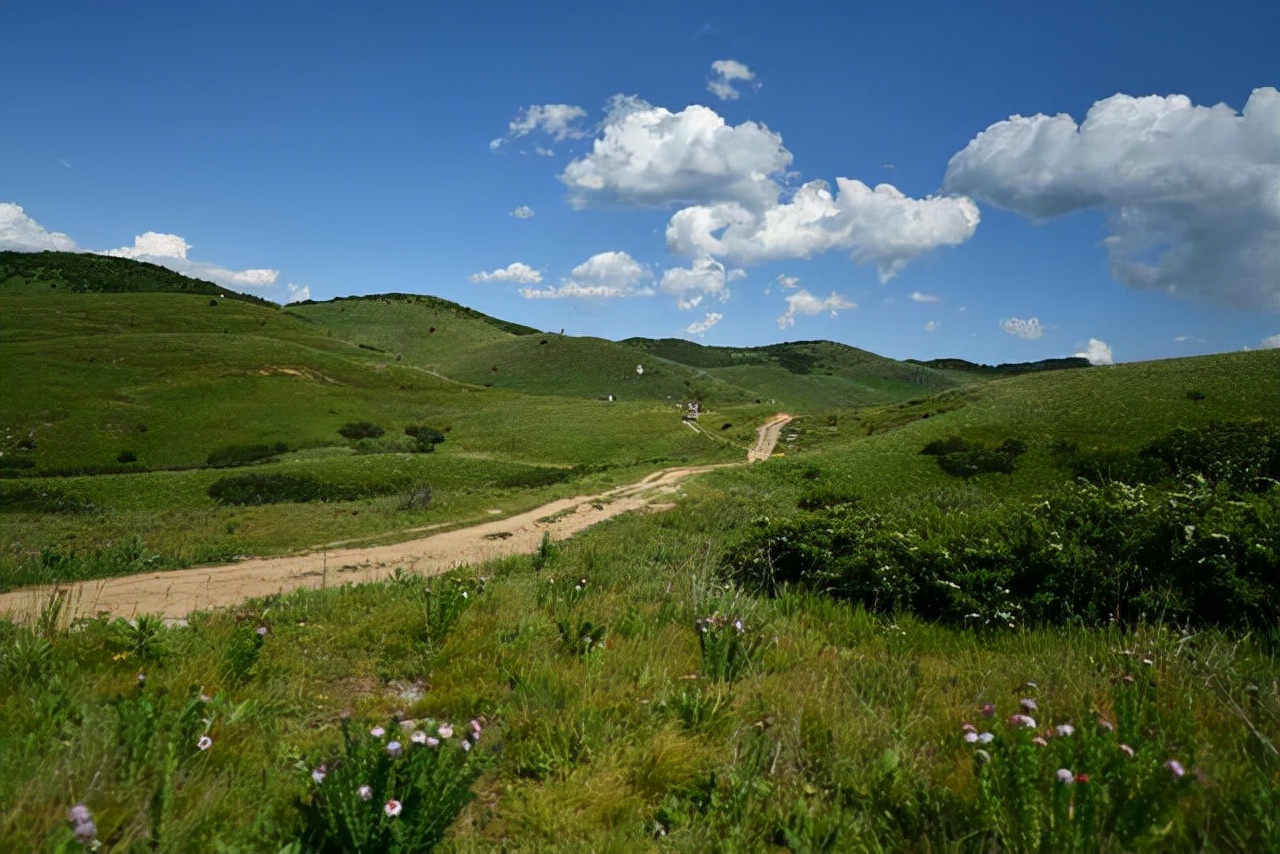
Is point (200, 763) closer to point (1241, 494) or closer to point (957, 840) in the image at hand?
point (957, 840)

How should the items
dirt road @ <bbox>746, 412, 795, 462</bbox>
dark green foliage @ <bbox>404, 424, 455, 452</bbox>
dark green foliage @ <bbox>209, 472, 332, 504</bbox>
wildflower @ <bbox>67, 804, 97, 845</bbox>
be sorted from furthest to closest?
1. dark green foliage @ <bbox>404, 424, 455, 452</bbox>
2. dirt road @ <bbox>746, 412, 795, 462</bbox>
3. dark green foliage @ <bbox>209, 472, 332, 504</bbox>
4. wildflower @ <bbox>67, 804, 97, 845</bbox>

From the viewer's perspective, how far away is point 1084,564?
7.10 metres

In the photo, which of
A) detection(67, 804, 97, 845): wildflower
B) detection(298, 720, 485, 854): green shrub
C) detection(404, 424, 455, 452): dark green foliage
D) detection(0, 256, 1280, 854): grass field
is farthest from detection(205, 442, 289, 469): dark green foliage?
detection(67, 804, 97, 845): wildflower

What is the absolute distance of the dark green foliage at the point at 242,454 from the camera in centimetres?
4612

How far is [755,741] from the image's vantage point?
3994 mm

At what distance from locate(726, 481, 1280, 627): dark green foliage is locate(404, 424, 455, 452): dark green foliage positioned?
152 ft

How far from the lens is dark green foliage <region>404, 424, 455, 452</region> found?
168 feet

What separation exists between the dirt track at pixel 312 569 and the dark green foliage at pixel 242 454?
101 ft

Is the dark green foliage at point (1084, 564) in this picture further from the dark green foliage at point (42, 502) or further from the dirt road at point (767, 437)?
the dirt road at point (767, 437)

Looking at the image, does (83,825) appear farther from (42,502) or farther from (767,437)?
(767,437)

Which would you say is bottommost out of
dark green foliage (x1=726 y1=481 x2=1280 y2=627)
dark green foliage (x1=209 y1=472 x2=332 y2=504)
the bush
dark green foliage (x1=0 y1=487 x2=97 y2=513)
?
dark green foliage (x1=0 y1=487 x2=97 y2=513)

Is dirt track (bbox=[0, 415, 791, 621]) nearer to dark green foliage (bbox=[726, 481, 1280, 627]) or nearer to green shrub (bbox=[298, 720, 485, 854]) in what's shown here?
green shrub (bbox=[298, 720, 485, 854])

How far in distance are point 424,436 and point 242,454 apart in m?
14.4

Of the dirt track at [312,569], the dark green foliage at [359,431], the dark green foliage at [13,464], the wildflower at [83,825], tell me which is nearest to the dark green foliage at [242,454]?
the dark green foliage at [359,431]
